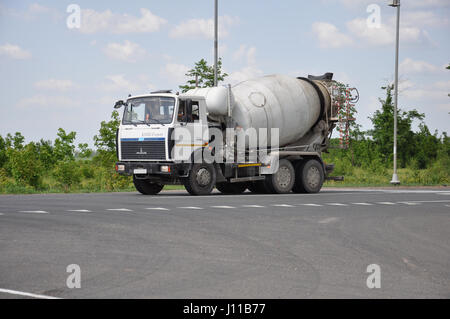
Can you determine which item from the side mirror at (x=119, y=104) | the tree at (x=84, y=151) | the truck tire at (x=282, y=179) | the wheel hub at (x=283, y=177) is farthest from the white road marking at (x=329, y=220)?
the tree at (x=84, y=151)

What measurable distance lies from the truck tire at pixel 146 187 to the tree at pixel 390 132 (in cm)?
3714

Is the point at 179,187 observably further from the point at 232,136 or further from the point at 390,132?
the point at 390,132

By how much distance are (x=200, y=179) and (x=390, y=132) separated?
133 feet

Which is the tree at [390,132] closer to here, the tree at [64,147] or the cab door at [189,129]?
the tree at [64,147]

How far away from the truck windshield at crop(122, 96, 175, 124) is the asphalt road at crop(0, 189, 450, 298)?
4.29 m

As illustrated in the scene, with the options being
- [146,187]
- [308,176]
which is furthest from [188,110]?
[308,176]

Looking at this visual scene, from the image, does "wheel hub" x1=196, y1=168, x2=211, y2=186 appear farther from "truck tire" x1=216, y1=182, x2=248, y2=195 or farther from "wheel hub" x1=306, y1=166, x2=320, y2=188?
"wheel hub" x1=306, y1=166, x2=320, y2=188

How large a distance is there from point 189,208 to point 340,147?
37.2 feet

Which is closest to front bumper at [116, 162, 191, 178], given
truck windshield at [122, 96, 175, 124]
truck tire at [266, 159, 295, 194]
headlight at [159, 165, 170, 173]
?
headlight at [159, 165, 170, 173]

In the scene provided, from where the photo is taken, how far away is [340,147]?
83.9 ft

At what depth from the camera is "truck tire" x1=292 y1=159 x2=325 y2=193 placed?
2317 cm

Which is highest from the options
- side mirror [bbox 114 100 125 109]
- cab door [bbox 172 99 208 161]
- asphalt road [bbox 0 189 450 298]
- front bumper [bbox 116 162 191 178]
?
side mirror [bbox 114 100 125 109]
